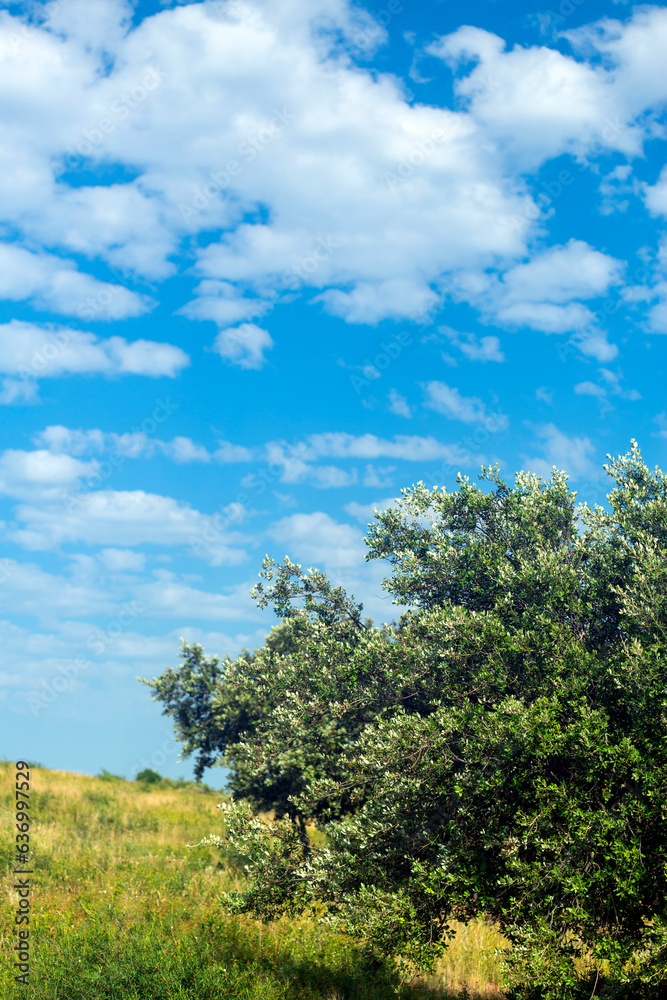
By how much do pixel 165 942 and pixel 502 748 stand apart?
8.15m

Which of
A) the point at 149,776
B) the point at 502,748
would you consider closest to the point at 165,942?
the point at 502,748

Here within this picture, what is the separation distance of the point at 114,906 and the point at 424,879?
8.36 meters

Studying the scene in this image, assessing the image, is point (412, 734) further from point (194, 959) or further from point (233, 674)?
point (233, 674)

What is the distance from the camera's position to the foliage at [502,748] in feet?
37.3

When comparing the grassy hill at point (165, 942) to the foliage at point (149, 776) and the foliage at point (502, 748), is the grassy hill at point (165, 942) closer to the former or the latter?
the foliage at point (502, 748)

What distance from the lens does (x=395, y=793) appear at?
13.3m

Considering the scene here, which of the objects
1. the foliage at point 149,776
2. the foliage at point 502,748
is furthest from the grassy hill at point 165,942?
the foliage at point 149,776

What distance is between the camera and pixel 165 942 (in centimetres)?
1413

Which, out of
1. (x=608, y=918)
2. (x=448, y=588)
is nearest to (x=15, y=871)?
(x=448, y=588)

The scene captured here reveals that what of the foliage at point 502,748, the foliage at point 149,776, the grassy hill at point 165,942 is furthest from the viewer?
the foliage at point 149,776

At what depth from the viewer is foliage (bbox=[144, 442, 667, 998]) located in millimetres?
11367

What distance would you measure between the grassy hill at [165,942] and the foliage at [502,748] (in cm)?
132

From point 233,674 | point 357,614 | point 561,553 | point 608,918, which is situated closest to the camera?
point 608,918

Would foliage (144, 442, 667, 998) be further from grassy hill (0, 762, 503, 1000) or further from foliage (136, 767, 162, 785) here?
foliage (136, 767, 162, 785)
